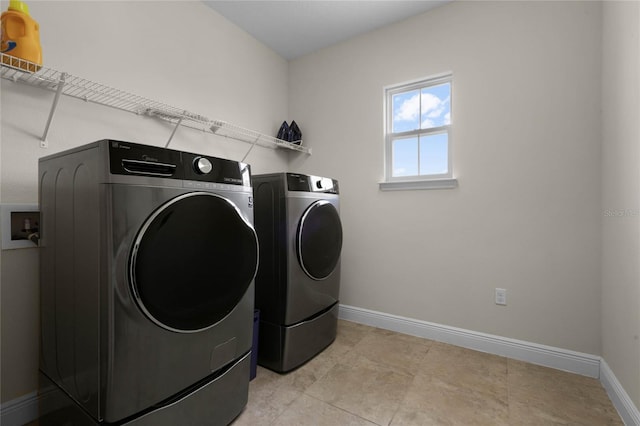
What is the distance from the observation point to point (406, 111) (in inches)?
94.6

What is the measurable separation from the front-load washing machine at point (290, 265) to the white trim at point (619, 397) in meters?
1.50

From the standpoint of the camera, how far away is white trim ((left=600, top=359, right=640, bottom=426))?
1249 mm

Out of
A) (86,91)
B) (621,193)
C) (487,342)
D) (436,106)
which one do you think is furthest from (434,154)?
(86,91)

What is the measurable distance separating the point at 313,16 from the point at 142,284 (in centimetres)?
228

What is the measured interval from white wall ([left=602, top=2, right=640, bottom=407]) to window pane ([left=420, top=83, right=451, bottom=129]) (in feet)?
2.81

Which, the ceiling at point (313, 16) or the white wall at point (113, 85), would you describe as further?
the ceiling at point (313, 16)

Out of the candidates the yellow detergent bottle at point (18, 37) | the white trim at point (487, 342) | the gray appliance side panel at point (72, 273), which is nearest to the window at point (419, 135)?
the white trim at point (487, 342)

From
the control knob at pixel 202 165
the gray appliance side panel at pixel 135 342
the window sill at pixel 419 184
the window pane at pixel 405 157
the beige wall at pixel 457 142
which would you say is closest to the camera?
the gray appliance side panel at pixel 135 342

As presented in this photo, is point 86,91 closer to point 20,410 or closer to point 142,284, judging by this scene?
point 142,284

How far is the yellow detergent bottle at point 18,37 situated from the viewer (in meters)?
1.14

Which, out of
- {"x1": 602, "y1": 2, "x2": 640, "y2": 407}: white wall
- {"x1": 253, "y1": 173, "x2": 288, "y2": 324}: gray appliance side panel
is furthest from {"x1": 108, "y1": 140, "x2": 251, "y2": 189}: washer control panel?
{"x1": 602, "y1": 2, "x2": 640, "y2": 407}: white wall

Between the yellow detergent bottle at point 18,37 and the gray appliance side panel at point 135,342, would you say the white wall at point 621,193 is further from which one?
the yellow detergent bottle at point 18,37

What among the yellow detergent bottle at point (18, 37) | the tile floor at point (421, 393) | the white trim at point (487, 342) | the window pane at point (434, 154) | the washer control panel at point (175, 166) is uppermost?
the yellow detergent bottle at point (18, 37)

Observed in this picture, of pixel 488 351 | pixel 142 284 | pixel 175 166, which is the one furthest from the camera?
pixel 488 351
